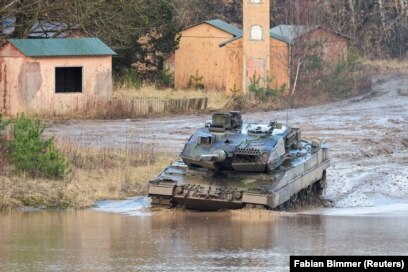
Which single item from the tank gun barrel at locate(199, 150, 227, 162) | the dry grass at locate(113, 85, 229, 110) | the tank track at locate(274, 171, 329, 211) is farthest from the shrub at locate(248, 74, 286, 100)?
the tank gun barrel at locate(199, 150, 227, 162)

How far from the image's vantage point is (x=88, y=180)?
21.2m

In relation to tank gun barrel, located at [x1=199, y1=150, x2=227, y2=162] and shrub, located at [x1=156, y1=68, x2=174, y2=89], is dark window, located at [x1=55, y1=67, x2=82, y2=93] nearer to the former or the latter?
shrub, located at [x1=156, y1=68, x2=174, y2=89]

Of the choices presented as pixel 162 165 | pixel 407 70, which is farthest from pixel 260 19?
pixel 162 165

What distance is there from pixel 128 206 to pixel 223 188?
2102 millimetres

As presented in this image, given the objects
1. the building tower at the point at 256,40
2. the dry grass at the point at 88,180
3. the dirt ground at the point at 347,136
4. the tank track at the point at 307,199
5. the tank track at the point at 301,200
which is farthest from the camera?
the building tower at the point at 256,40

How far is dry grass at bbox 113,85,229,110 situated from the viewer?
41125 millimetres

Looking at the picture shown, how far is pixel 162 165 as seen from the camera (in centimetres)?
2370

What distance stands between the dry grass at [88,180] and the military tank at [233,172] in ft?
5.14

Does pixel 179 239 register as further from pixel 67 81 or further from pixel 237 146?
pixel 67 81

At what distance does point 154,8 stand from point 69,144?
20804mm

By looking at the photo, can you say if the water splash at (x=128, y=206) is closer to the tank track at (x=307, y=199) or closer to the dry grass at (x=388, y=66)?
the tank track at (x=307, y=199)

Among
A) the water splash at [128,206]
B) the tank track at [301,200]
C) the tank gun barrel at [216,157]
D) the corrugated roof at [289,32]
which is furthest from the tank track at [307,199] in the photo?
the corrugated roof at [289,32]

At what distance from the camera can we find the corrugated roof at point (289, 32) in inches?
1786

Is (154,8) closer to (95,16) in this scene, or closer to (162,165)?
(95,16)
